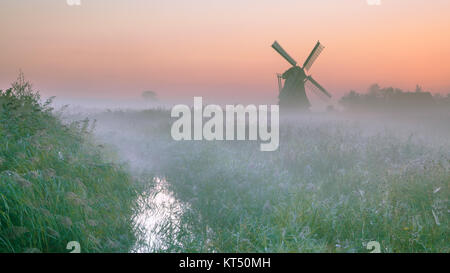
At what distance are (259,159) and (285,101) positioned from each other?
635 inches

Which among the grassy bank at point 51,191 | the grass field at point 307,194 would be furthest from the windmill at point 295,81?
the grassy bank at point 51,191

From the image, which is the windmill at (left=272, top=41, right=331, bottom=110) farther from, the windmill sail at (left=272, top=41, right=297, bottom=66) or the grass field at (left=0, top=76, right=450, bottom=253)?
the grass field at (left=0, top=76, right=450, bottom=253)

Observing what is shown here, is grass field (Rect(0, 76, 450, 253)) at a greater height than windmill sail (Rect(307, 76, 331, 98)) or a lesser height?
lesser

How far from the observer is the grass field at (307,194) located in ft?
14.0

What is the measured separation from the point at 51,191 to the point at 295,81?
71.5 feet

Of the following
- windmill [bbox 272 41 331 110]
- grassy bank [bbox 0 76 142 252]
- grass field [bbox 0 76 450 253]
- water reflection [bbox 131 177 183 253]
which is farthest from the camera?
windmill [bbox 272 41 331 110]

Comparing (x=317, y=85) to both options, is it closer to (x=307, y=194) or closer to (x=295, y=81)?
(x=295, y=81)

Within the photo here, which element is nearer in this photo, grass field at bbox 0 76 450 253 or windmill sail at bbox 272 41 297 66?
grass field at bbox 0 76 450 253

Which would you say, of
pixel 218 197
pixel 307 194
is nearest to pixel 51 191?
pixel 218 197

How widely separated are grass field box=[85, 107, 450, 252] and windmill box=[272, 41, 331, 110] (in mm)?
13174

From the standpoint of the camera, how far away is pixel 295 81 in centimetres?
2381

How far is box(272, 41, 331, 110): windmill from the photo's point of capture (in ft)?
78.2

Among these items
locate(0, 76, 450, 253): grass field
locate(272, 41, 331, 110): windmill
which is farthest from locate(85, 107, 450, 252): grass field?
locate(272, 41, 331, 110): windmill
